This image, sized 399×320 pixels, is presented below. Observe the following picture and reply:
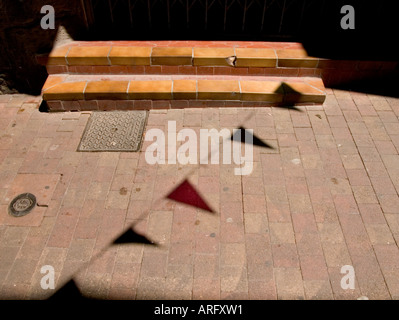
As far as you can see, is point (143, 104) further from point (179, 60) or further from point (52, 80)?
point (52, 80)

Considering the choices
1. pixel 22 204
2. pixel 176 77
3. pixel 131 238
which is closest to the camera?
pixel 131 238

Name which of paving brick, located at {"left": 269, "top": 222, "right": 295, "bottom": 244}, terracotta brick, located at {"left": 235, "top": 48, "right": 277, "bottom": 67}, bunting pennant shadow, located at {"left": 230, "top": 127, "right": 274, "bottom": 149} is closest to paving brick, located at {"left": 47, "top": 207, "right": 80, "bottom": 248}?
paving brick, located at {"left": 269, "top": 222, "right": 295, "bottom": 244}

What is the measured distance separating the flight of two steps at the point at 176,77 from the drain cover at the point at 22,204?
1953 mm

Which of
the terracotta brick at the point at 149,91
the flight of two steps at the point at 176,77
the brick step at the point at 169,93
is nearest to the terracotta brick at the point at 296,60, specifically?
the flight of two steps at the point at 176,77

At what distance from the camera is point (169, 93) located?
17.5 feet

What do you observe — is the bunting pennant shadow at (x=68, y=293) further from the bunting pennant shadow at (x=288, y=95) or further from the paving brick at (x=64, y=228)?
the bunting pennant shadow at (x=288, y=95)

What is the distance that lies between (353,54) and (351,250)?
3.91 metres

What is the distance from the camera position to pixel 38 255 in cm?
359

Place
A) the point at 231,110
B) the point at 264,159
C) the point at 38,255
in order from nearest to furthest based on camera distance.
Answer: the point at 38,255 → the point at 264,159 → the point at 231,110

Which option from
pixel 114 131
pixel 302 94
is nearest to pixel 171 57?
pixel 114 131

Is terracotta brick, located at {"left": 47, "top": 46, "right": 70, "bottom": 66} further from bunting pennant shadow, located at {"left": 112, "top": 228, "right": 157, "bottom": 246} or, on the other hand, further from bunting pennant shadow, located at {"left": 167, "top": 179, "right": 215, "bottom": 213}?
bunting pennant shadow, located at {"left": 112, "top": 228, "right": 157, "bottom": 246}

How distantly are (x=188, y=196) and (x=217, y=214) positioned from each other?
492mm

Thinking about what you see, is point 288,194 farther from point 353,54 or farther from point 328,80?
point 353,54
